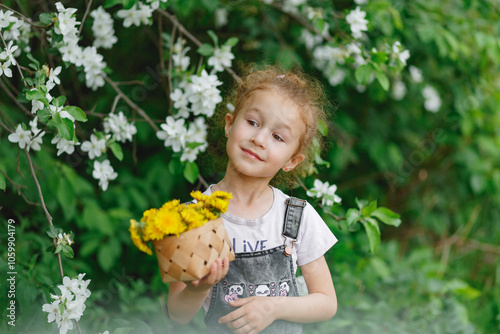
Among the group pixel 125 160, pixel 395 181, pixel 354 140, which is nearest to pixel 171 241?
pixel 125 160

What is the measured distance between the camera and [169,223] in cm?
118

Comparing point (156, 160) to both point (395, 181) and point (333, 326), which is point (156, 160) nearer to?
point (333, 326)

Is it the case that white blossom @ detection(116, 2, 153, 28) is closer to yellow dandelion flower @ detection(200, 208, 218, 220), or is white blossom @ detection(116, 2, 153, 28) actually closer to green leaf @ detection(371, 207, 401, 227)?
yellow dandelion flower @ detection(200, 208, 218, 220)

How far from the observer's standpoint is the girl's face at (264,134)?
138 cm

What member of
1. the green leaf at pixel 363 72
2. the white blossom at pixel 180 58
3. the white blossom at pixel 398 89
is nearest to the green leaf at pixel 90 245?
the white blossom at pixel 180 58

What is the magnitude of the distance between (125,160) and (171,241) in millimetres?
1821

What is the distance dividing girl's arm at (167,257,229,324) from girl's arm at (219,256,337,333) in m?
0.10

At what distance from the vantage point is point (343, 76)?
276cm

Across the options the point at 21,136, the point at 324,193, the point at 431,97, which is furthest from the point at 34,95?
the point at 431,97

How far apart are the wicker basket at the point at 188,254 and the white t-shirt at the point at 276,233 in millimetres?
190

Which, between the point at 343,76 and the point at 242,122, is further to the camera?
the point at 343,76

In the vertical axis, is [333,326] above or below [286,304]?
below

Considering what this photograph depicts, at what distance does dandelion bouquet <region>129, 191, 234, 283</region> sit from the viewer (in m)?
1.18

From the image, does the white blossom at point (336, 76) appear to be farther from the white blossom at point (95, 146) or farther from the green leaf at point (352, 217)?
the white blossom at point (95, 146)
